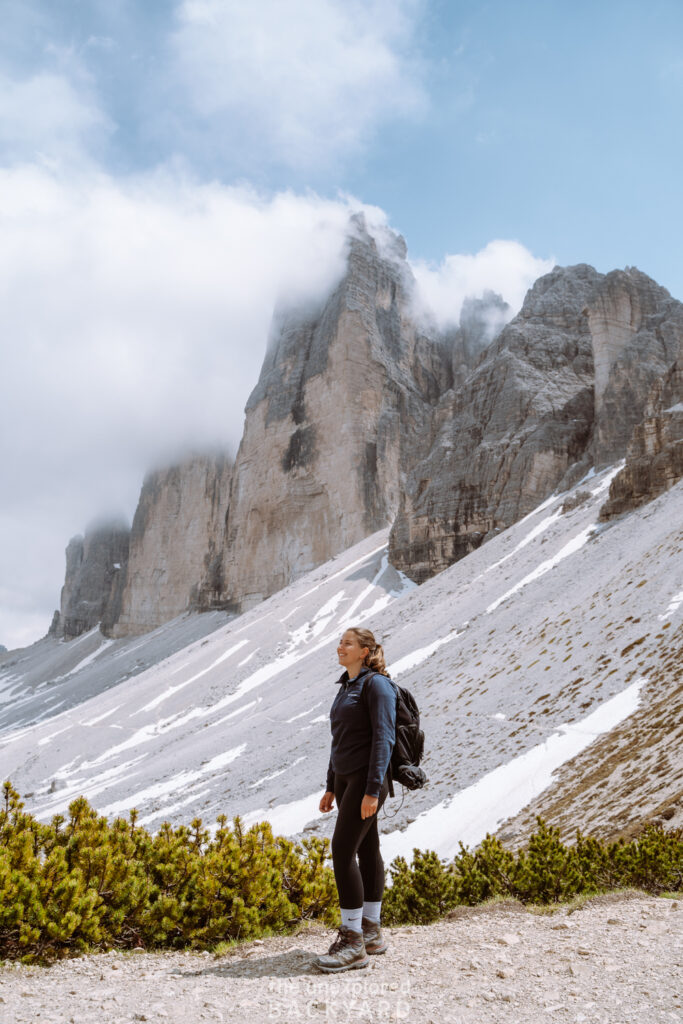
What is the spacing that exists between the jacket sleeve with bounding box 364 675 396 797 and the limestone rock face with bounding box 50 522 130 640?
11106cm

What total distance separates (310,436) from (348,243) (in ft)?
81.5

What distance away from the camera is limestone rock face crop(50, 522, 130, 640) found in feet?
387

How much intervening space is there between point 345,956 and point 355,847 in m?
0.62

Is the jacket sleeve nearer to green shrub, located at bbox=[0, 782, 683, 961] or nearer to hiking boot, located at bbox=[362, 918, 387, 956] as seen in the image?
hiking boot, located at bbox=[362, 918, 387, 956]

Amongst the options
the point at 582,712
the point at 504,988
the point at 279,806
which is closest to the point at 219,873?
the point at 504,988

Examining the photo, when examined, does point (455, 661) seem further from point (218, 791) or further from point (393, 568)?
point (393, 568)

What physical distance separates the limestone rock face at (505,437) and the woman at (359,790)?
44216 mm

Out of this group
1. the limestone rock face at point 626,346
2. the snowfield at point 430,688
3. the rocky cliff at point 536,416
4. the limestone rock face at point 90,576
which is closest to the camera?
the snowfield at point 430,688

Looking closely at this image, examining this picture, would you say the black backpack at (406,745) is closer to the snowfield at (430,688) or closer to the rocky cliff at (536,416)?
the snowfield at (430,688)

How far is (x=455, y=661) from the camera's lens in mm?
23828

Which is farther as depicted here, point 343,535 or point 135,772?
point 343,535

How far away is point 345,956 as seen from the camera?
4445mm

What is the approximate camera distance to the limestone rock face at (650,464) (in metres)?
32.0

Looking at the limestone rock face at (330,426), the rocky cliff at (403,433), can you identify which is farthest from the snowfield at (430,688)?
the limestone rock face at (330,426)
